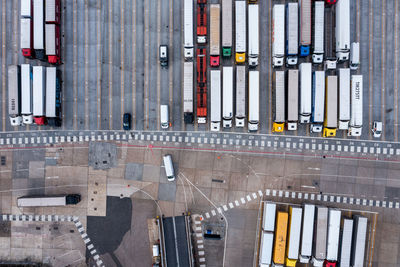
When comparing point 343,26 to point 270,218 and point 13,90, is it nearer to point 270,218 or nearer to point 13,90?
point 270,218

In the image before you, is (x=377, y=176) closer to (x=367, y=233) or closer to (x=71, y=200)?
(x=367, y=233)

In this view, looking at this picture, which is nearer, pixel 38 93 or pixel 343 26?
pixel 343 26

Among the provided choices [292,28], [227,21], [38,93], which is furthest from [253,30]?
[38,93]

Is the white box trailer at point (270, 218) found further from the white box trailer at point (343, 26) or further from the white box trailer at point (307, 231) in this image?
the white box trailer at point (343, 26)

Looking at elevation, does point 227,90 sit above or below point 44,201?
above

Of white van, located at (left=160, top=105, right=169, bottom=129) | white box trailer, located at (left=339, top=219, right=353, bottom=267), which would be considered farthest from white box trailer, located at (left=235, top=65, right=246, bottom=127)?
white box trailer, located at (left=339, top=219, right=353, bottom=267)
